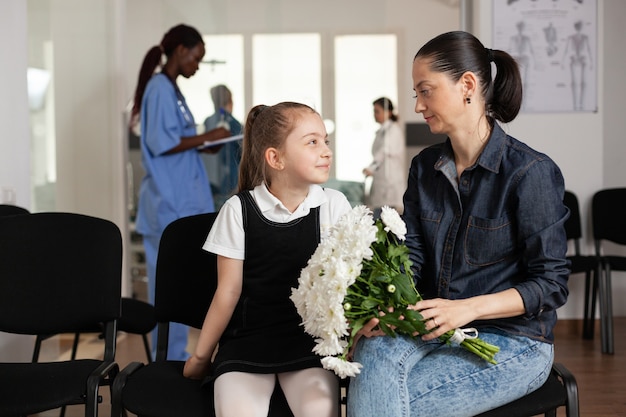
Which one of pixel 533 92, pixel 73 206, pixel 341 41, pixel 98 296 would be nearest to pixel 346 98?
pixel 341 41

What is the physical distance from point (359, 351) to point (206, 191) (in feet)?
7.84

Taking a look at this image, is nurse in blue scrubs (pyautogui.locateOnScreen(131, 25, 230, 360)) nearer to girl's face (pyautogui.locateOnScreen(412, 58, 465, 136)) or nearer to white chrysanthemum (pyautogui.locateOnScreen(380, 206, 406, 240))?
girl's face (pyautogui.locateOnScreen(412, 58, 465, 136))

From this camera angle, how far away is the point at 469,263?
192 centimetres

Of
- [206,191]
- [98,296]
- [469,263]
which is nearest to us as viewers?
[469,263]

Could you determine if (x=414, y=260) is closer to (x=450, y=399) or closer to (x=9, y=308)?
(x=450, y=399)

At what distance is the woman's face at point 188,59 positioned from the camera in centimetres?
408

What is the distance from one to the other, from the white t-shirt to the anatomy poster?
10.3 ft

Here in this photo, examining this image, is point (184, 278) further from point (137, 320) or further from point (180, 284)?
point (137, 320)

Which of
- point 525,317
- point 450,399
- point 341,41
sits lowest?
point 450,399

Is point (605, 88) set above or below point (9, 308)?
above

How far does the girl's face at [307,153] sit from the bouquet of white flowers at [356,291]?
0.34 m

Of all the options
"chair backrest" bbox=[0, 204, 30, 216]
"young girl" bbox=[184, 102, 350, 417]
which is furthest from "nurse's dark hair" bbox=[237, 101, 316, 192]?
"chair backrest" bbox=[0, 204, 30, 216]

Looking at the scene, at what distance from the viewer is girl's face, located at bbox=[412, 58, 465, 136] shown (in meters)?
1.96

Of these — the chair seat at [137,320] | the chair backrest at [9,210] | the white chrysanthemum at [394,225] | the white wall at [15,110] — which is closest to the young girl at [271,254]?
the white chrysanthemum at [394,225]
